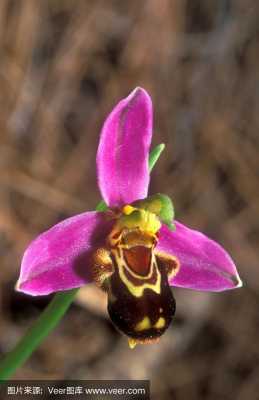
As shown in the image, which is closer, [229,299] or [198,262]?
[198,262]

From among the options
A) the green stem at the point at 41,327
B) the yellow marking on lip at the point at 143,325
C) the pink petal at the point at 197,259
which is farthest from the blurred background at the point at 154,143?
the yellow marking on lip at the point at 143,325

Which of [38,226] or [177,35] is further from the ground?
[177,35]

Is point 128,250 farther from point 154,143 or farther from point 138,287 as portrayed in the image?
point 154,143

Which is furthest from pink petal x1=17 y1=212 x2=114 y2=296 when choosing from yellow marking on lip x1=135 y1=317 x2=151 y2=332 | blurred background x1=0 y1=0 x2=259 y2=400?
blurred background x1=0 y1=0 x2=259 y2=400

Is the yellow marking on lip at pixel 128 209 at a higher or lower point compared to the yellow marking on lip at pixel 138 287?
higher

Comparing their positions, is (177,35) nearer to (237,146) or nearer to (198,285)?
(237,146)

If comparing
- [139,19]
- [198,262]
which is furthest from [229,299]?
[198,262]

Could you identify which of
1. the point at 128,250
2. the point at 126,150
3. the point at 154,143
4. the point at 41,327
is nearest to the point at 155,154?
the point at 126,150

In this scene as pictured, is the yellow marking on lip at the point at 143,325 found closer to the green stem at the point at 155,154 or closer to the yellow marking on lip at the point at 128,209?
the yellow marking on lip at the point at 128,209
